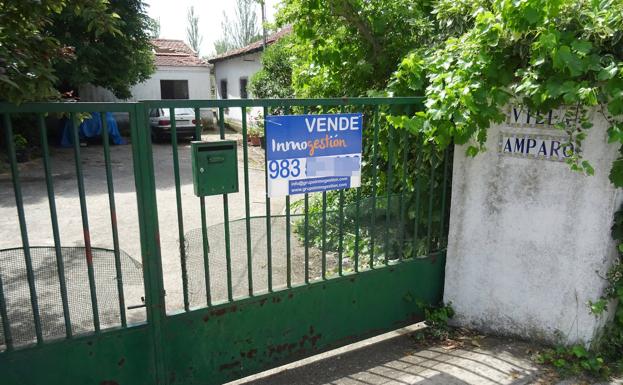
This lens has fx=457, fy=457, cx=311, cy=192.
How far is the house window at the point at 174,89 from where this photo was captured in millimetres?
21297

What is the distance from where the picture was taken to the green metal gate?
2.25 metres

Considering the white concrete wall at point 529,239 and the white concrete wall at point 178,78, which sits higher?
the white concrete wall at point 178,78

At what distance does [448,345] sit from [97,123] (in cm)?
1488

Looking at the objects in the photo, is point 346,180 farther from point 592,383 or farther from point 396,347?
point 592,383

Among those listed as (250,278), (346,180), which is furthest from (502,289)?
(250,278)

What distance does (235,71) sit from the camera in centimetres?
2061

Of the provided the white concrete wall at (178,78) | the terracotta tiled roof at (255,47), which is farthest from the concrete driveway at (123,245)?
the white concrete wall at (178,78)

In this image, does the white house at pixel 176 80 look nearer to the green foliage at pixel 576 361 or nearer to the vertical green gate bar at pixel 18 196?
the vertical green gate bar at pixel 18 196

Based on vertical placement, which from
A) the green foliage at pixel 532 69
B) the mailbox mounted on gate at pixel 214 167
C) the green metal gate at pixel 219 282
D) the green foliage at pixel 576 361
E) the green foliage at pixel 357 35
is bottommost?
the green foliage at pixel 576 361

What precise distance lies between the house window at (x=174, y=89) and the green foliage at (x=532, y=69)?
784 inches

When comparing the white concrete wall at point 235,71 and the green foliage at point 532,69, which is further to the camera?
the white concrete wall at point 235,71

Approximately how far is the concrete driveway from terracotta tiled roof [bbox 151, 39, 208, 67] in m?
10.8

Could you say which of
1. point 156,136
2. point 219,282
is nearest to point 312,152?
point 219,282

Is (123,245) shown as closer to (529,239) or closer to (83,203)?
(83,203)
